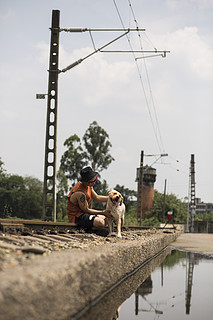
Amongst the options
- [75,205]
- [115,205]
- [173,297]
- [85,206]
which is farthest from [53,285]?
[75,205]

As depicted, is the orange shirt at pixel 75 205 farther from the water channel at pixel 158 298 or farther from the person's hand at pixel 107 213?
the water channel at pixel 158 298

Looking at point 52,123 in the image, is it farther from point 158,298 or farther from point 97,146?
point 97,146

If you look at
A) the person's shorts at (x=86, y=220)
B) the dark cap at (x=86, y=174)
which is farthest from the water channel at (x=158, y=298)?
the dark cap at (x=86, y=174)

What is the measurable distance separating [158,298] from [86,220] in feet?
12.3

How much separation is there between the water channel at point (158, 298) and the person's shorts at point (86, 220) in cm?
175

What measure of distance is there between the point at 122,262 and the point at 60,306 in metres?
2.32

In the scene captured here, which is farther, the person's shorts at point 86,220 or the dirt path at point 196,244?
the dirt path at point 196,244

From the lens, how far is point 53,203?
14227 millimetres

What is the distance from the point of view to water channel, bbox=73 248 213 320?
3555 mm

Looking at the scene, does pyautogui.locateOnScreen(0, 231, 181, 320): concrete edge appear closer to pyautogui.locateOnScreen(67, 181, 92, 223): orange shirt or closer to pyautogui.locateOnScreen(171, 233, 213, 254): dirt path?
pyautogui.locateOnScreen(67, 181, 92, 223): orange shirt

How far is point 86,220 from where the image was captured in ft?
26.3

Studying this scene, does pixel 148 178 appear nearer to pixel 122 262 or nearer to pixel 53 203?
pixel 53 203

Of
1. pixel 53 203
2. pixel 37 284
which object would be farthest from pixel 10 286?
pixel 53 203

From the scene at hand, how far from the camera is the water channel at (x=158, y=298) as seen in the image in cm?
355
